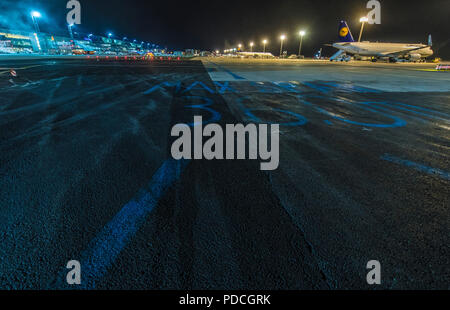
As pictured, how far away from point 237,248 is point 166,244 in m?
0.67

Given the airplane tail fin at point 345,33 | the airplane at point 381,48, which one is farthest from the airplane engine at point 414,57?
the airplane tail fin at point 345,33

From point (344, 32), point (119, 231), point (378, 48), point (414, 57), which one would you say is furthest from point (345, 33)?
point (119, 231)

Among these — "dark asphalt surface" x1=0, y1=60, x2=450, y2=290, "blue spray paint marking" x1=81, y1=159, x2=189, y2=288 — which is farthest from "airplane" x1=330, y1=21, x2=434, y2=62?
"blue spray paint marking" x1=81, y1=159, x2=189, y2=288

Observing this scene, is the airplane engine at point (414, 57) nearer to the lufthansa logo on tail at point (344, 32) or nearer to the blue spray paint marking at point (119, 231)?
the lufthansa logo on tail at point (344, 32)

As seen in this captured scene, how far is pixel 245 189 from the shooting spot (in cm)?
277

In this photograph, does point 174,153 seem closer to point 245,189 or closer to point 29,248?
point 245,189
